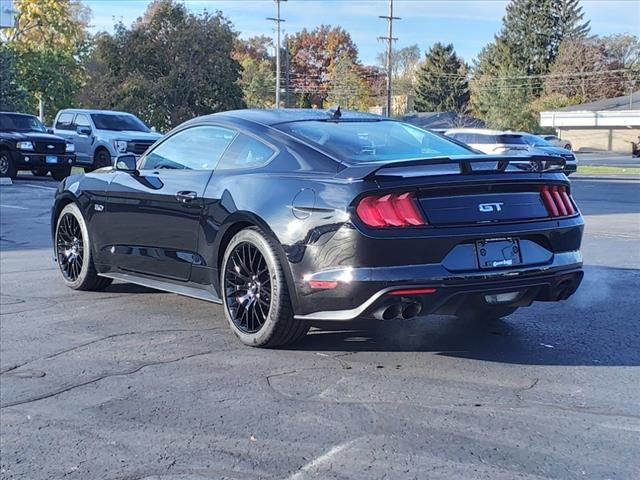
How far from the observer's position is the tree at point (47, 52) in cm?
5122

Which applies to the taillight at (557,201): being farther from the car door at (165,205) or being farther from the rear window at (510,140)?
the rear window at (510,140)

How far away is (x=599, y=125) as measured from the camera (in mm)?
68188

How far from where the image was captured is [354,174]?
4676mm

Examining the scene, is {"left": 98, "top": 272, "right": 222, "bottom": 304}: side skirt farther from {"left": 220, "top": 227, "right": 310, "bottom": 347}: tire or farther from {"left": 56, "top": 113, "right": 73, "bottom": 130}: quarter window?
{"left": 56, "top": 113, "right": 73, "bottom": 130}: quarter window

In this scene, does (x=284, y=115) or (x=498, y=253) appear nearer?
(x=498, y=253)

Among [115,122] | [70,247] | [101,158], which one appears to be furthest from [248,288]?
[115,122]

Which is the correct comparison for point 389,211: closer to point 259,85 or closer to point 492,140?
point 492,140

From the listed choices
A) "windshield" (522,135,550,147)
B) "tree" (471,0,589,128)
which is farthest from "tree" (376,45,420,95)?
"windshield" (522,135,550,147)

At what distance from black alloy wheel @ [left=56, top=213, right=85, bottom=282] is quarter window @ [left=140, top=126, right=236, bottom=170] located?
3.46 feet

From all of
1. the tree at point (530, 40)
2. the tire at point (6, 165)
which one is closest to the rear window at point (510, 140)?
the tire at point (6, 165)

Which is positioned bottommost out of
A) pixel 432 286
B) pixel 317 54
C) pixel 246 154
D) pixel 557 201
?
pixel 432 286

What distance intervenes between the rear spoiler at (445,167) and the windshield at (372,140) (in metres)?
0.34

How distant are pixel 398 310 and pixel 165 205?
2.25 metres

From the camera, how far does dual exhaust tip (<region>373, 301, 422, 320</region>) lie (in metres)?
4.57
